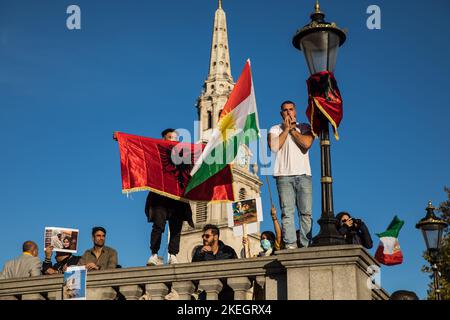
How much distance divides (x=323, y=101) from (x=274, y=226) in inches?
108

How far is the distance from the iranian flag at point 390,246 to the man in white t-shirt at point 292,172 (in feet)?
18.7

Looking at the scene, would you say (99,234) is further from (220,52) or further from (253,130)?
(220,52)

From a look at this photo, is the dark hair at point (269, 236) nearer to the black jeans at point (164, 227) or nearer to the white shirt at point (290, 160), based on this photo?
the black jeans at point (164, 227)

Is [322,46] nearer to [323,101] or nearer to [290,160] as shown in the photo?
[323,101]

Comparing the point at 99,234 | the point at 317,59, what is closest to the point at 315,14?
the point at 317,59

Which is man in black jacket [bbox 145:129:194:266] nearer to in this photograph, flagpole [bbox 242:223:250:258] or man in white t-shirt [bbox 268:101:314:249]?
flagpole [bbox 242:223:250:258]

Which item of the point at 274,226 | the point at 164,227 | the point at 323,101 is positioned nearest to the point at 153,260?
the point at 164,227

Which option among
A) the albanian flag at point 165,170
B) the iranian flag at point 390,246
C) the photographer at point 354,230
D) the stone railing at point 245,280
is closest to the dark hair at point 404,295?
the stone railing at point 245,280

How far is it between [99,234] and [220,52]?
82949 millimetres

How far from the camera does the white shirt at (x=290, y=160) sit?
1193 centimetres

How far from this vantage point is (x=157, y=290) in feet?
38.5

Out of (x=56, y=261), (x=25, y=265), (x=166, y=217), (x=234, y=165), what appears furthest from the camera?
(x=234, y=165)

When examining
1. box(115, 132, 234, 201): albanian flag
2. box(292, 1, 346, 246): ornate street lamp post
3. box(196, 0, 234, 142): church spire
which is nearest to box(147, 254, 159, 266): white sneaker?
box(115, 132, 234, 201): albanian flag

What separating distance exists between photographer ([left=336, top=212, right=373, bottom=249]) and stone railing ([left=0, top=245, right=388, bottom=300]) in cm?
105
